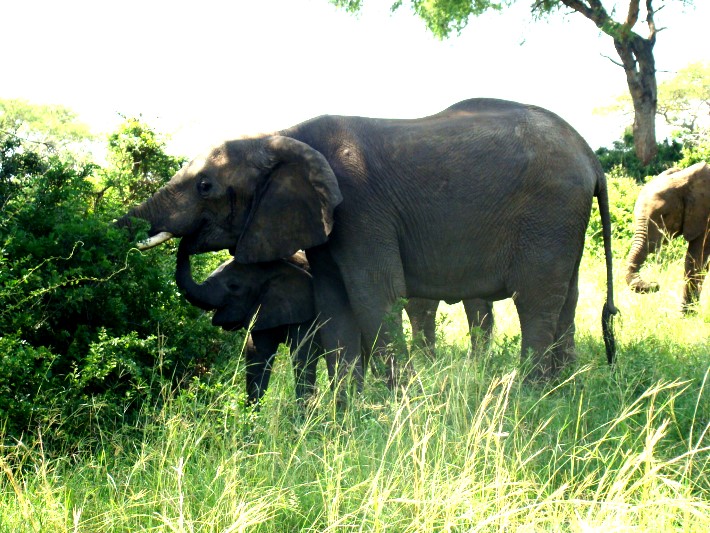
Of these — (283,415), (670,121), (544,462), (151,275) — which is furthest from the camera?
(670,121)

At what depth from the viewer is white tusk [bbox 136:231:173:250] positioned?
21.3ft

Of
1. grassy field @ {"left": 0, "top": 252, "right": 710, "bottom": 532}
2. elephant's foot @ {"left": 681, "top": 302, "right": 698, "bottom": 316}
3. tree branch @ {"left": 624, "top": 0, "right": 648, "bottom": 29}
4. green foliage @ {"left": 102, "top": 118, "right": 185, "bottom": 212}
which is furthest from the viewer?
tree branch @ {"left": 624, "top": 0, "right": 648, "bottom": 29}

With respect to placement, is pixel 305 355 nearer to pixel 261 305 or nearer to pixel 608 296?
pixel 261 305

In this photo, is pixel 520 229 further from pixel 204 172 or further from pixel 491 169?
pixel 204 172

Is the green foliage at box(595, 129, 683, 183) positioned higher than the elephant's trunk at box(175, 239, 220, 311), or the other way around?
the elephant's trunk at box(175, 239, 220, 311)

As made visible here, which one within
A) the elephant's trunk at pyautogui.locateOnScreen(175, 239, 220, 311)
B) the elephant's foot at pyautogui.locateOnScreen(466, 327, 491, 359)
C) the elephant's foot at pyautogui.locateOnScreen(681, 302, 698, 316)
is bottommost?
the elephant's foot at pyautogui.locateOnScreen(681, 302, 698, 316)

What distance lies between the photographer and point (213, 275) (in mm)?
6957

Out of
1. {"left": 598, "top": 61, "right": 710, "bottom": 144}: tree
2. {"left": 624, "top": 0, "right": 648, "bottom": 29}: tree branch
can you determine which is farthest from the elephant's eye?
{"left": 598, "top": 61, "right": 710, "bottom": 144}: tree

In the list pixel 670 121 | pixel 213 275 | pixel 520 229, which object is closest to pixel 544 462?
pixel 520 229

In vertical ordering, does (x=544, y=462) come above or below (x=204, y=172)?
below

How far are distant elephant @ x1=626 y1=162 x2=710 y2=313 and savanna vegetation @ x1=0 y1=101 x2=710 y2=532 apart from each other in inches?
168

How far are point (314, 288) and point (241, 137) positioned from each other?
1117mm

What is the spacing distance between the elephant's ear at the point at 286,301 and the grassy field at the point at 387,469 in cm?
48

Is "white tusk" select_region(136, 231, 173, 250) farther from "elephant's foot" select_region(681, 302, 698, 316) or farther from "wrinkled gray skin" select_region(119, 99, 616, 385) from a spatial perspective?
"elephant's foot" select_region(681, 302, 698, 316)
